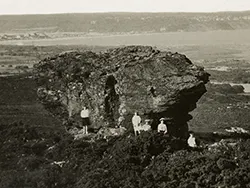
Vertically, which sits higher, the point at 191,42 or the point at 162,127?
the point at 162,127

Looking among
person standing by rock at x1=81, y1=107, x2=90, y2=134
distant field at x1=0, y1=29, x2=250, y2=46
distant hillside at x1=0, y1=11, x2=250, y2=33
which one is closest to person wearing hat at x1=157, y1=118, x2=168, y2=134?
person standing by rock at x1=81, y1=107, x2=90, y2=134

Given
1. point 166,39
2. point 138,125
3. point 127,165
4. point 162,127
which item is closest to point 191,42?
point 166,39

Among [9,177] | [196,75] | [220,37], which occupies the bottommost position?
[220,37]

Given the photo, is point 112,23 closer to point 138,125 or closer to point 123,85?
point 123,85

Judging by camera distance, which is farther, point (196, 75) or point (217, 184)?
point (196, 75)

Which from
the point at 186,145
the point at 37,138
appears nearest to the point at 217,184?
the point at 186,145

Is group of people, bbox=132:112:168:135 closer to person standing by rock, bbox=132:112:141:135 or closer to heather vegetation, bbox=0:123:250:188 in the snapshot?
person standing by rock, bbox=132:112:141:135

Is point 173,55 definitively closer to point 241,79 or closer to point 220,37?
point 241,79
